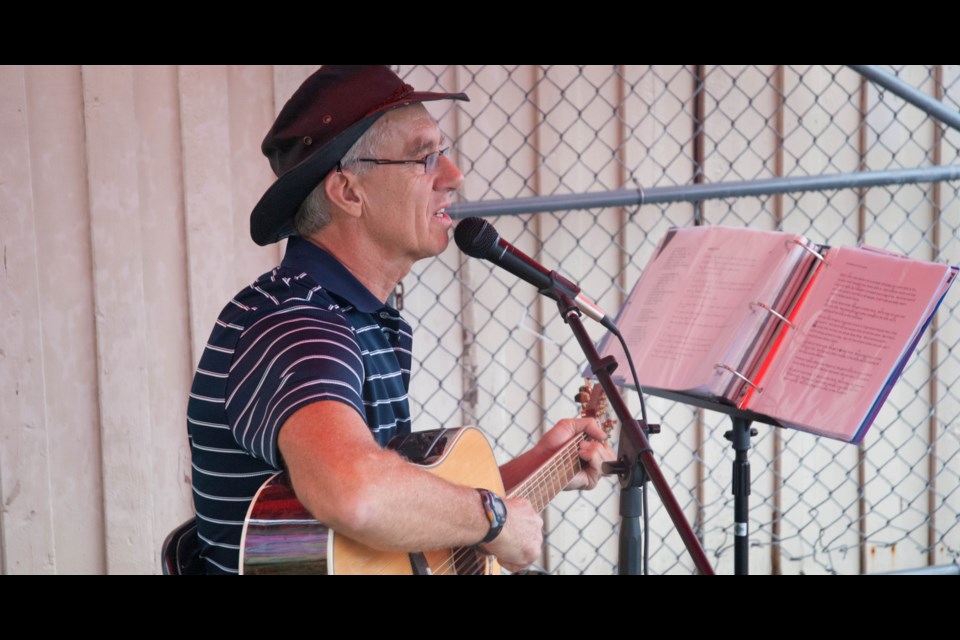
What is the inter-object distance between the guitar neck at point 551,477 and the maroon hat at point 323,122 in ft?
2.75

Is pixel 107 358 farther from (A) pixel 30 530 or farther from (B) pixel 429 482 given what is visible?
(B) pixel 429 482

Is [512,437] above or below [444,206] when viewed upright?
below

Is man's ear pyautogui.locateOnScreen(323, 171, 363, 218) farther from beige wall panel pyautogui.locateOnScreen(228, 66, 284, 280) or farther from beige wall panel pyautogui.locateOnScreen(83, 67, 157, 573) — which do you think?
beige wall panel pyautogui.locateOnScreen(83, 67, 157, 573)

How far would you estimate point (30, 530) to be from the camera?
2.78 meters

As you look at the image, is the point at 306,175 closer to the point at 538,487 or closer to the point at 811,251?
the point at 538,487

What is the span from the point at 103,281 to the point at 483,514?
5.41 feet

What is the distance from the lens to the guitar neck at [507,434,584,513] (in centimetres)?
213

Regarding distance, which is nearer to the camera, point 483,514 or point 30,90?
point 483,514

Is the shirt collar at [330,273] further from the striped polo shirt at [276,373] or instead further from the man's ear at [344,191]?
the man's ear at [344,191]

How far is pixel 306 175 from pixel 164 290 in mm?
1019

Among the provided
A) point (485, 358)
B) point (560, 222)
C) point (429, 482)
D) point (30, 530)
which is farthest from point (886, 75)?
point (30, 530)

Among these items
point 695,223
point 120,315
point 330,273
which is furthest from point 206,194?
point 695,223

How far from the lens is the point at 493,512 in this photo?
5.41ft

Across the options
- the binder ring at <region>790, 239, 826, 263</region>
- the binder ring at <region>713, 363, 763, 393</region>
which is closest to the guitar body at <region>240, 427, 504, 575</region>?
the binder ring at <region>713, 363, 763, 393</region>
